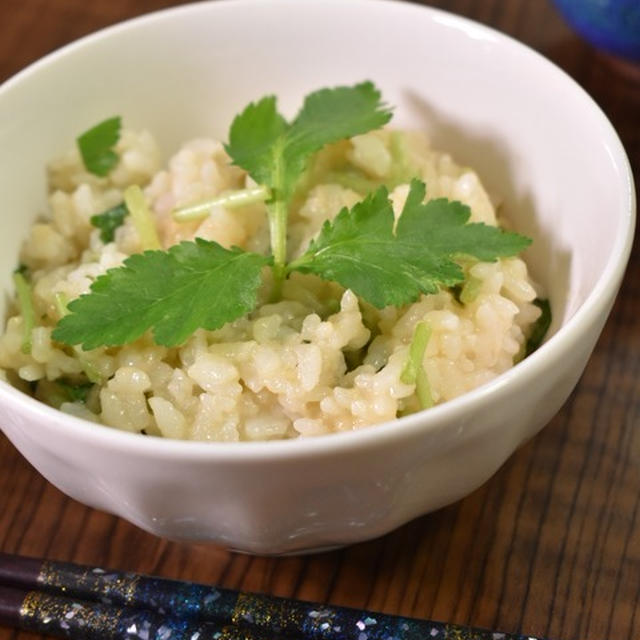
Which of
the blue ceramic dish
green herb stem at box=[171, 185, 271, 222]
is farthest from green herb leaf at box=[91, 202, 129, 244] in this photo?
the blue ceramic dish

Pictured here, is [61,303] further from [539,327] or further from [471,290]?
[539,327]

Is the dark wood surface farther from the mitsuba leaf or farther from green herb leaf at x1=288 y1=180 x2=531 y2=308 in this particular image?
the mitsuba leaf

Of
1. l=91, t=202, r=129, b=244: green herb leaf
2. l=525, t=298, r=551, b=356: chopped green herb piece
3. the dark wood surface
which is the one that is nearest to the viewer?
the dark wood surface

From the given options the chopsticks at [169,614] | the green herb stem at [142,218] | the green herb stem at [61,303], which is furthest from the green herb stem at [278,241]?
the chopsticks at [169,614]

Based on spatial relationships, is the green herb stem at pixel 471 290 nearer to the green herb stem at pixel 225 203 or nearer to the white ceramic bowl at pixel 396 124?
the white ceramic bowl at pixel 396 124

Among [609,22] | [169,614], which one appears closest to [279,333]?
[169,614]
